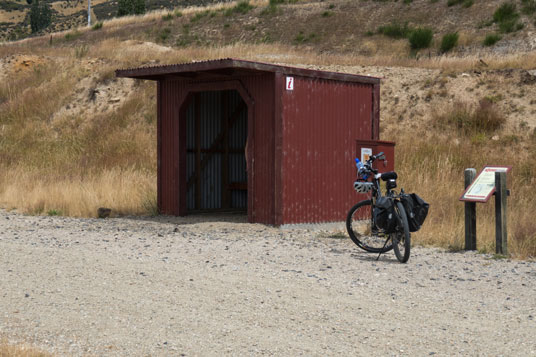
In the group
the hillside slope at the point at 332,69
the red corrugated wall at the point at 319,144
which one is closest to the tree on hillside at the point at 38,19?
the hillside slope at the point at 332,69

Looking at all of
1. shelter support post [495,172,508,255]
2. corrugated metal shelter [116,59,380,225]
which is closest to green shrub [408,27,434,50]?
corrugated metal shelter [116,59,380,225]

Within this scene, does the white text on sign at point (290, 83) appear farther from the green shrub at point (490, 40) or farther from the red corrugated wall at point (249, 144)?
the green shrub at point (490, 40)

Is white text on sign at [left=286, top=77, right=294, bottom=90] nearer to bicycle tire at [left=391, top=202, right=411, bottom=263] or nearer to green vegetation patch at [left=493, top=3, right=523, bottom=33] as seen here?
bicycle tire at [left=391, top=202, right=411, bottom=263]

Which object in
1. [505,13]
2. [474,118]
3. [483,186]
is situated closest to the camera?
[483,186]

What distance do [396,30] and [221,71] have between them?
93.6ft

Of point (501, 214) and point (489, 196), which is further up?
point (489, 196)

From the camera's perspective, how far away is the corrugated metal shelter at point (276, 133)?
13.6 metres

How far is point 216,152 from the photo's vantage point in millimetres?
17203

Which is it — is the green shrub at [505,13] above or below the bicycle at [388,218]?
above

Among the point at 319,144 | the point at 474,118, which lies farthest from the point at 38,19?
the point at 319,144

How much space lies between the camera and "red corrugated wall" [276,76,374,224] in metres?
13.6

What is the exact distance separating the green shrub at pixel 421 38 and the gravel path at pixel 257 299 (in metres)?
27.3

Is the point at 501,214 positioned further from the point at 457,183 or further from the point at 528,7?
the point at 528,7

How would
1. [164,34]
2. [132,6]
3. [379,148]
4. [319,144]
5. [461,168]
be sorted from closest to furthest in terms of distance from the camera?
[379,148] < [319,144] < [461,168] < [164,34] < [132,6]
